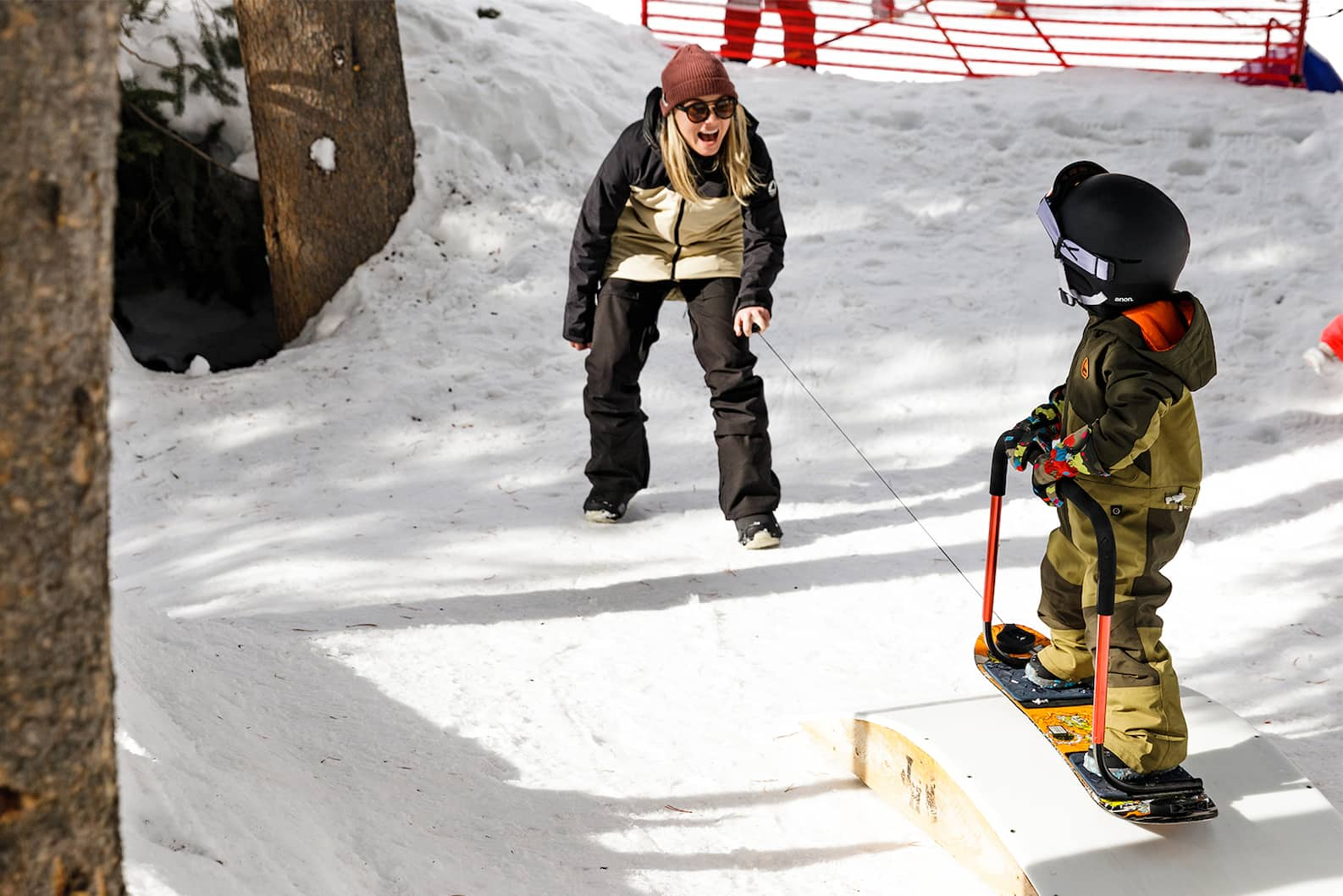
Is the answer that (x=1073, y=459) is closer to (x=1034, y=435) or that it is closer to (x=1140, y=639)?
(x=1034, y=435)

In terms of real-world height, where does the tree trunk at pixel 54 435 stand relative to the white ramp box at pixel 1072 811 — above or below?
above

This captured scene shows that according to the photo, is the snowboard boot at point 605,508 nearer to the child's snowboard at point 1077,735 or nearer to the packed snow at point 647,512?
the packed snow at point 647,512

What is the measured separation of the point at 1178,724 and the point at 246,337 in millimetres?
7126

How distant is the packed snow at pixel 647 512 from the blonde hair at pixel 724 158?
5.16ft

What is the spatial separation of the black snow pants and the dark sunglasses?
0.73m

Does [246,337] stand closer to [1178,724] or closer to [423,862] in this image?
[423,862]

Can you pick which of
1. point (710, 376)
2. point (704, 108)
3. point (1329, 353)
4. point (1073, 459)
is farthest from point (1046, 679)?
point (1329, 353)

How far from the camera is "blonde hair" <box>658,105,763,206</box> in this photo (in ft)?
16.9


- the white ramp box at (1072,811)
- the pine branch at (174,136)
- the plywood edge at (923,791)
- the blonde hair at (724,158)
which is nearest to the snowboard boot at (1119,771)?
the white ramp box at (1072,811)

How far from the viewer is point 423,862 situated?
3.17m

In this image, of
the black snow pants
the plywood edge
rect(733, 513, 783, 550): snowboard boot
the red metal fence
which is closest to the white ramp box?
the plywood edge

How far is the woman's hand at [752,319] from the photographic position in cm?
520

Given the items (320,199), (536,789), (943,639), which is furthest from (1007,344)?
(536,789)

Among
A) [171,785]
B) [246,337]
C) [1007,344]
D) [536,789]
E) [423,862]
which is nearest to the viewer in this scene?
[171,785]
